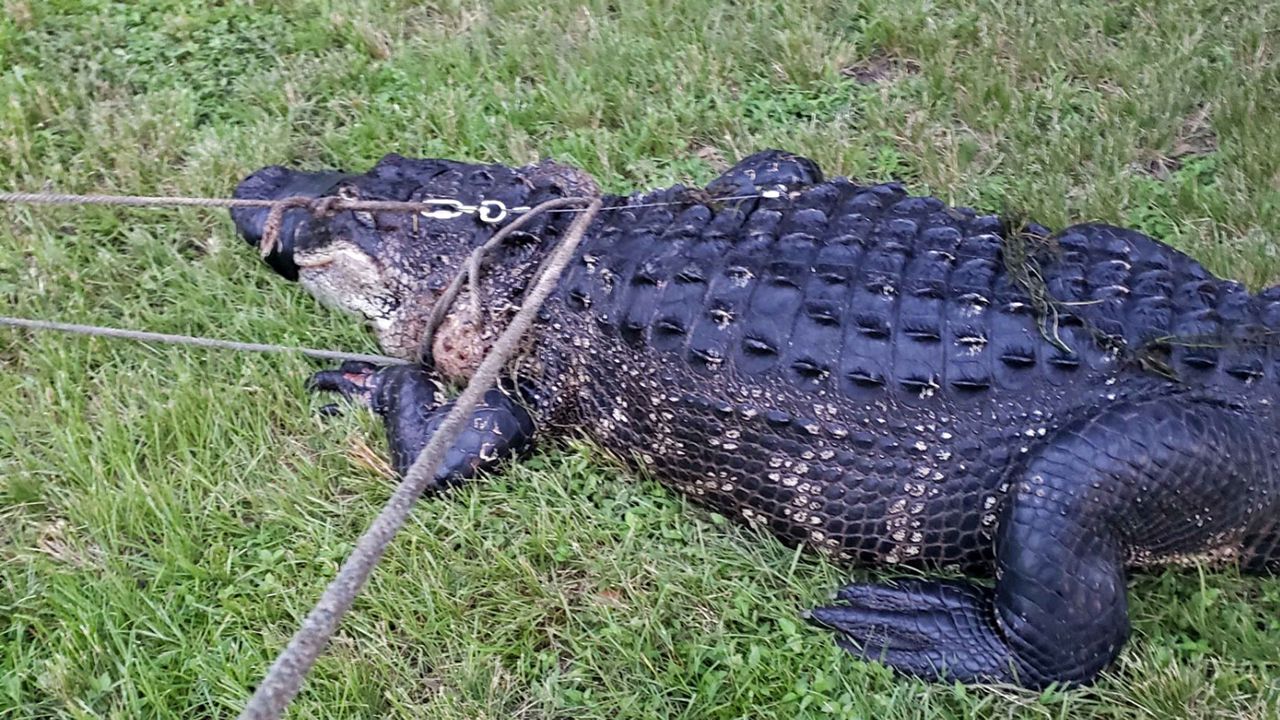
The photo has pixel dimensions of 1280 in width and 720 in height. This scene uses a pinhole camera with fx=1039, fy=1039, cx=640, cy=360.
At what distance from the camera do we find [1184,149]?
3.72 m

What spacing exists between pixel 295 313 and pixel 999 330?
6.95ft

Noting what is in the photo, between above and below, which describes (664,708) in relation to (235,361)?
below

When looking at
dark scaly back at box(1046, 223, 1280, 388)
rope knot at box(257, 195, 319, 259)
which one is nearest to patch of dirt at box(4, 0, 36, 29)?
rope knot at box(257, 195, 319, 259)

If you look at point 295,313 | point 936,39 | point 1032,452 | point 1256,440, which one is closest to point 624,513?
point 1032,452

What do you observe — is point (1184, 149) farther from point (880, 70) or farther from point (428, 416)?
point (428, 416)

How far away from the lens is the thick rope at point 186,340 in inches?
121

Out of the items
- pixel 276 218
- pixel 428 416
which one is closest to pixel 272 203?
pixel 276 218

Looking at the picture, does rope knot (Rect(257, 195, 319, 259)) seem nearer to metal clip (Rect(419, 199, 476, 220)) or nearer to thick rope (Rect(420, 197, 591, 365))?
metal clip (Rect(419, 199, 476, 220))

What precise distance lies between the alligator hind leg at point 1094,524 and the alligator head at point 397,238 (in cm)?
153

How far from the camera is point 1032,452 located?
7.66 ft

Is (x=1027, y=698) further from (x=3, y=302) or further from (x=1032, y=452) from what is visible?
(x=3, y=302)

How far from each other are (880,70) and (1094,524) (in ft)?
8.00

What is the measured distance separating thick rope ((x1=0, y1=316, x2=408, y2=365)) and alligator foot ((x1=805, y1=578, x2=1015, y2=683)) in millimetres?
1512

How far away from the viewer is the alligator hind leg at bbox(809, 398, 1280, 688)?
226cm
